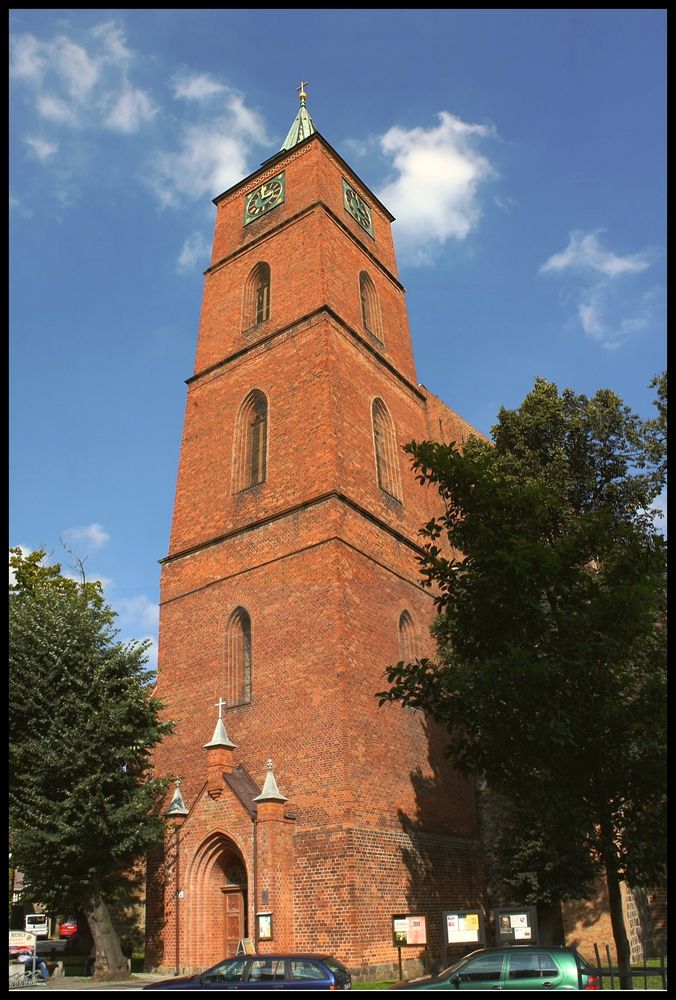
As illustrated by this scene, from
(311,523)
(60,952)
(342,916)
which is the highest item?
(311,523)

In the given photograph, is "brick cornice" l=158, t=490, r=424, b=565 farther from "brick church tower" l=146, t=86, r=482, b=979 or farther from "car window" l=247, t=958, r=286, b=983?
"car window" l=247, t=958, r=286, b=983

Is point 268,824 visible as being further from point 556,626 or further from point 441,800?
point 556,626

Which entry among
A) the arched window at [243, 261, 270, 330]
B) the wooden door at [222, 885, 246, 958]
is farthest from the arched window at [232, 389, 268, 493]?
the wooden door at [222, 885, 246, 958]

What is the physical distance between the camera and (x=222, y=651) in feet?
68.7

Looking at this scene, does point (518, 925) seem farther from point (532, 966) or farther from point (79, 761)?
point (79, 761)

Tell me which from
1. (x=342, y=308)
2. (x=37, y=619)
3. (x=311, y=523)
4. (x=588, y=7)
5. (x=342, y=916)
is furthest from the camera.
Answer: (x=342, y=308)

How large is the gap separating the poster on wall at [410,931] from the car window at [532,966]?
18.9 ft

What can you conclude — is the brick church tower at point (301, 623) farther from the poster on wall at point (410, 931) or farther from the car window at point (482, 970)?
the car window at point (482, 970)

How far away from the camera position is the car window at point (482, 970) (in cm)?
1030

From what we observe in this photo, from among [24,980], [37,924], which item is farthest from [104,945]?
[37,924]

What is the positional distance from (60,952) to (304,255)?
25.3 m

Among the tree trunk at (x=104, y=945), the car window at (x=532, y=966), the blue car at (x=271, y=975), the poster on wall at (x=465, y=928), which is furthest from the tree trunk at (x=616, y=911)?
the tree trunk at (x=104, y=945)

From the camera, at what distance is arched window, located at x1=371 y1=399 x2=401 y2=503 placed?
24.2 m

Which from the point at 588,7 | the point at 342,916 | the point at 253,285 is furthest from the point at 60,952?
the point at 588,7
